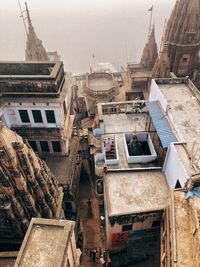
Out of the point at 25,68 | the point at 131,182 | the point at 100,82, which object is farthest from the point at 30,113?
the point at 100,82

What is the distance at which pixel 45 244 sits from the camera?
38.7 ft

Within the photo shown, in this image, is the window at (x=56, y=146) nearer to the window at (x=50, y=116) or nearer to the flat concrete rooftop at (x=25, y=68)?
the window at (x=50, y=116)

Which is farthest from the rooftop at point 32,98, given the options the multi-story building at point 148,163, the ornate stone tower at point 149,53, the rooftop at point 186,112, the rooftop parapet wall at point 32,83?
the ornate stone tower at point 149,53

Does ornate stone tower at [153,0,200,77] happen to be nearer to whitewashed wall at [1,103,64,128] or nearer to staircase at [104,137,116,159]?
staircase at [104,137,116,159]

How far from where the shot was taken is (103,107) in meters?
29.3

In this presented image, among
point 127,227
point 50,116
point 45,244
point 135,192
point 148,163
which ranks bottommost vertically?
point 45,244

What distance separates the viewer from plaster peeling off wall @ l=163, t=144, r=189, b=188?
57.7ft

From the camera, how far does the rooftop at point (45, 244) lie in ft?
36.8

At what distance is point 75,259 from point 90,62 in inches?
2984

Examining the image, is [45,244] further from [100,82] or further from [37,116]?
[100,82]

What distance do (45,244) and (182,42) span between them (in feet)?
105

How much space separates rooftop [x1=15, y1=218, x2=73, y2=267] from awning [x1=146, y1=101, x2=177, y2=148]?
11.4 m

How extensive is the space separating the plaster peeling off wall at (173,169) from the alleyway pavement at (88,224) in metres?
10.3

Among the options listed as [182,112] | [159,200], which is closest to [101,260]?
[159,200]
